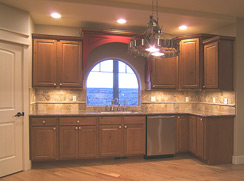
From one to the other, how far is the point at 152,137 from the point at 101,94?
146cm

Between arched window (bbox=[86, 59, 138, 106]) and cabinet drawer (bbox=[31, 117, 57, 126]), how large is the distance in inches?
39.2

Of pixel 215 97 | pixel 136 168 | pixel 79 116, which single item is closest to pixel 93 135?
pixel 79 116

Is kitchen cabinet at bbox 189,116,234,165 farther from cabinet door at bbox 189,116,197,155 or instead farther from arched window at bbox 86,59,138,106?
arched window at bbox 86,59,138,106

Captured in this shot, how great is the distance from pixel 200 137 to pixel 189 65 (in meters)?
1.52

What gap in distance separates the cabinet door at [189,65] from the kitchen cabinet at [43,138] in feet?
9.15

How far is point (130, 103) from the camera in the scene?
177 inches

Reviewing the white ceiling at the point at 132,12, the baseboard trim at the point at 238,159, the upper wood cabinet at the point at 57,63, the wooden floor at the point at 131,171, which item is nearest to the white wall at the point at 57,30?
the white ceiling at the point at 132,12

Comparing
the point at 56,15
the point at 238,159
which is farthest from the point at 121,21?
the point at 238,159

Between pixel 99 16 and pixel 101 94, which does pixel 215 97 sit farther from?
pixel 99 16

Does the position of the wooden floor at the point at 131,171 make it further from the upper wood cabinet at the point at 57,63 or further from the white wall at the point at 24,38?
the upper wood cabinet at the point at 57,63

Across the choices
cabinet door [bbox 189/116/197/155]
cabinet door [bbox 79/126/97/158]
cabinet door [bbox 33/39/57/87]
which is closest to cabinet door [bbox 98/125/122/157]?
cabinet door [bbox 79/126/97/158]

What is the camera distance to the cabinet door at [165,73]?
4.25 metres

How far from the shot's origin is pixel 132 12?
336cm

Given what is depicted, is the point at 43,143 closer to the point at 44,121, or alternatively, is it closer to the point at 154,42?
the point at 44,121
